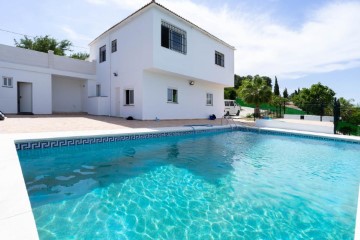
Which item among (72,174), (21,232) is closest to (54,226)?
(21,232)

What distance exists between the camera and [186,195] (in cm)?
349

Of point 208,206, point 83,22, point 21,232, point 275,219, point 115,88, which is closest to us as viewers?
point 21,232

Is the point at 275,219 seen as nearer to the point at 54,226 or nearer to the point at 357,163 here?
the point at 54,226

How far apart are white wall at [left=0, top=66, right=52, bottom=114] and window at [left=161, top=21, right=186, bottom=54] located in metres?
8.94

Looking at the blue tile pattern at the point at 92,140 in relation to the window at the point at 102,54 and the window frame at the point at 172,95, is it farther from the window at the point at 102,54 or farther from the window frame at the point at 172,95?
the window at the point at 102,54

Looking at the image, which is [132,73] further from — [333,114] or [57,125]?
[333,114]

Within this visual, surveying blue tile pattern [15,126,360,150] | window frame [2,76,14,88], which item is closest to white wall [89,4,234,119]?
blue tile pattern [15,126,360,150]

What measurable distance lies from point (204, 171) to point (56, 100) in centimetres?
1648

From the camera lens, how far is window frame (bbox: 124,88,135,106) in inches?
540

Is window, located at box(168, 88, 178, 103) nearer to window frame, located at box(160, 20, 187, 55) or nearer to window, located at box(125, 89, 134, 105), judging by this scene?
window, located at box(125, 89, 134, 105)

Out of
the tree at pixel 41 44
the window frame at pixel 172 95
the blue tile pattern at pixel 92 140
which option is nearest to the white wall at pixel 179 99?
the window frame at pixel 172 95

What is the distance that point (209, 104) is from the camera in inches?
737

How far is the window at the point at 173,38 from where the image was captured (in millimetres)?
12789

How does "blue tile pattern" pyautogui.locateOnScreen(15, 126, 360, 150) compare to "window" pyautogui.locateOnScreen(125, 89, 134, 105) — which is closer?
"blue tile pattern" pyautogui.locateOnScreen(15, 126, 360, 150)
